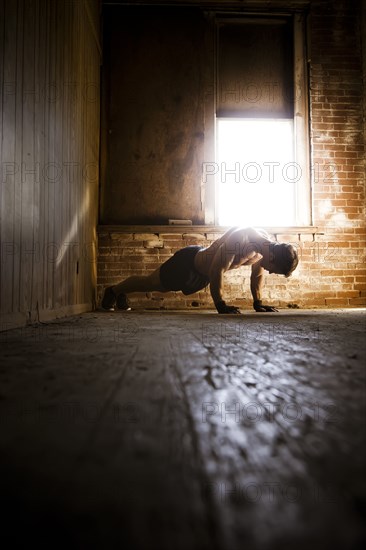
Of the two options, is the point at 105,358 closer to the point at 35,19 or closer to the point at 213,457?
the point at 213,457

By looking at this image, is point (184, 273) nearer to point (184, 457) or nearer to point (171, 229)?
point (171, 229)

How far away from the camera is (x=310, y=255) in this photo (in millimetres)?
4914

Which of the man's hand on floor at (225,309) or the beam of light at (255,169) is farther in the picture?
the beam of light at (255,169)

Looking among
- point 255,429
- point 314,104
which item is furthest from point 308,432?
point 314,104

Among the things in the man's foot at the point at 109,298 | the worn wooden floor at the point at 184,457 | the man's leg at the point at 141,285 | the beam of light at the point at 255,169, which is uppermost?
the beam of light at the point at 255,169

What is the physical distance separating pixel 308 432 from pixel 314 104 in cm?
539

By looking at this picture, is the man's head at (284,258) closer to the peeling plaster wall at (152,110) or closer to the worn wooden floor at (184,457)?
the peeling plaster wall at (152,110)

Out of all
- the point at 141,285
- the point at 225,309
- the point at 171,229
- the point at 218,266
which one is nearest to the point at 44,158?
the point at 218,266

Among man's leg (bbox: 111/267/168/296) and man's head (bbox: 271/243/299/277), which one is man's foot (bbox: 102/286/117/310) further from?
man's head (bbox: 271/243/299/277)

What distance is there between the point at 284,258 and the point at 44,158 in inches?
80.4

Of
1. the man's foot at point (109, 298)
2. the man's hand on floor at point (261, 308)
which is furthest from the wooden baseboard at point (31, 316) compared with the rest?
the man's hand on floor at point (261, 308)

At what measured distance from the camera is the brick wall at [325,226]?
483 cm

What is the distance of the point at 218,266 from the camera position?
11.5 feet

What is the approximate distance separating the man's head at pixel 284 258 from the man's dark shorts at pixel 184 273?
0.83 metres
